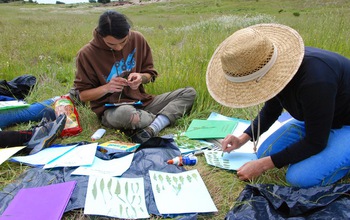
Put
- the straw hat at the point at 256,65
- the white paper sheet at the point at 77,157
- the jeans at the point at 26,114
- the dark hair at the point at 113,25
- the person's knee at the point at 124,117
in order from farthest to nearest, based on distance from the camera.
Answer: the jeans at the point at 26,114 < the person's knee at the point at 124,117 < the dark hair at the point at 113,25 < the white paper sheet at the point at 77,157 < the straw hat at the point at 256,65

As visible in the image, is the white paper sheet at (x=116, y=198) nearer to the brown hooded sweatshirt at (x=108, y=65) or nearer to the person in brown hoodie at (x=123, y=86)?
the person in brown hoodie at (x=123, y=86)

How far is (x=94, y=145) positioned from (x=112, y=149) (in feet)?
0.46

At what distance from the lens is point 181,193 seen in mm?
1753

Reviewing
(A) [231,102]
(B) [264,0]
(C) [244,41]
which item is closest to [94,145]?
(A) [231,102]

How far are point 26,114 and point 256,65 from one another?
2297 millimetres

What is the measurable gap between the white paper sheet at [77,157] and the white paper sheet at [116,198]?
0.27 metres

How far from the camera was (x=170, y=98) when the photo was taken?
2.98m

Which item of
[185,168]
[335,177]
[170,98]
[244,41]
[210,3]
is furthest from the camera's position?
[210,3]

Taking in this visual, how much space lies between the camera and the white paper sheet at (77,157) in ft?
6.57

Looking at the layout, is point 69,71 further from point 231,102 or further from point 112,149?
point 231,102

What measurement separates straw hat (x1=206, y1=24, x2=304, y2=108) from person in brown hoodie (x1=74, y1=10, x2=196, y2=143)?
115 centimetres

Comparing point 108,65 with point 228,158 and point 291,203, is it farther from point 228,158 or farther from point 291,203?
point 291,203

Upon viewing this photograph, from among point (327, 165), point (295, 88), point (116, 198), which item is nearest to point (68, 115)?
point (116, 198)

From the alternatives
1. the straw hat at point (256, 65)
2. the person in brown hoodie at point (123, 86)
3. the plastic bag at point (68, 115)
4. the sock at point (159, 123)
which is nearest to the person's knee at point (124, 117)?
the person in brown hoodie at point (123, 86)
